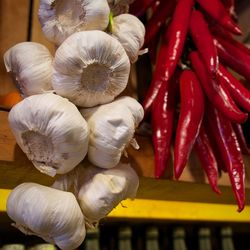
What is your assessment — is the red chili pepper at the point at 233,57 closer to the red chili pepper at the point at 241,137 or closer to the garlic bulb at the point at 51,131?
the red chili pepper at the point at 241,137

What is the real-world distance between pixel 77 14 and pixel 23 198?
307mm

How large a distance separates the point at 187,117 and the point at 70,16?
0.31 m

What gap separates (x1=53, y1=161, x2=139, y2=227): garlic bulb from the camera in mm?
579

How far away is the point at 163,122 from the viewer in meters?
0.83

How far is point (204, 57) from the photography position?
2.81 feet

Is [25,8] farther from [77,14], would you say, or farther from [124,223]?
[124,223]

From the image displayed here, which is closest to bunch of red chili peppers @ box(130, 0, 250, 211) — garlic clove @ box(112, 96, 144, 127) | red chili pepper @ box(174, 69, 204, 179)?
red chili pepper @ box(174, 69, 204, 179)

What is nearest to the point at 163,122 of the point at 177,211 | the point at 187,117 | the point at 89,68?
→ the point at 187,117

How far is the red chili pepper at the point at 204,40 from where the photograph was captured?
2.69 feet

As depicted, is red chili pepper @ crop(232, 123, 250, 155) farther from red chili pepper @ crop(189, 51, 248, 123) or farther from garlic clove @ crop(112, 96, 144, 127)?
garlic clove @ crop(112, 96, 144, 127)

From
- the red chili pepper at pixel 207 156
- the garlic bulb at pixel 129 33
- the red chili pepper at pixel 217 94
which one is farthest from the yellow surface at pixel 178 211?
the garlic bulb at pixel 129 33

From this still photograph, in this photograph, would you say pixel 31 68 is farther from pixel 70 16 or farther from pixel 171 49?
pixel 171 49

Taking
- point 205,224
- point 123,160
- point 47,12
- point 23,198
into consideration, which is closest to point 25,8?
point 47,12

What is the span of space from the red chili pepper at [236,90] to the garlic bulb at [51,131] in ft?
1.34
